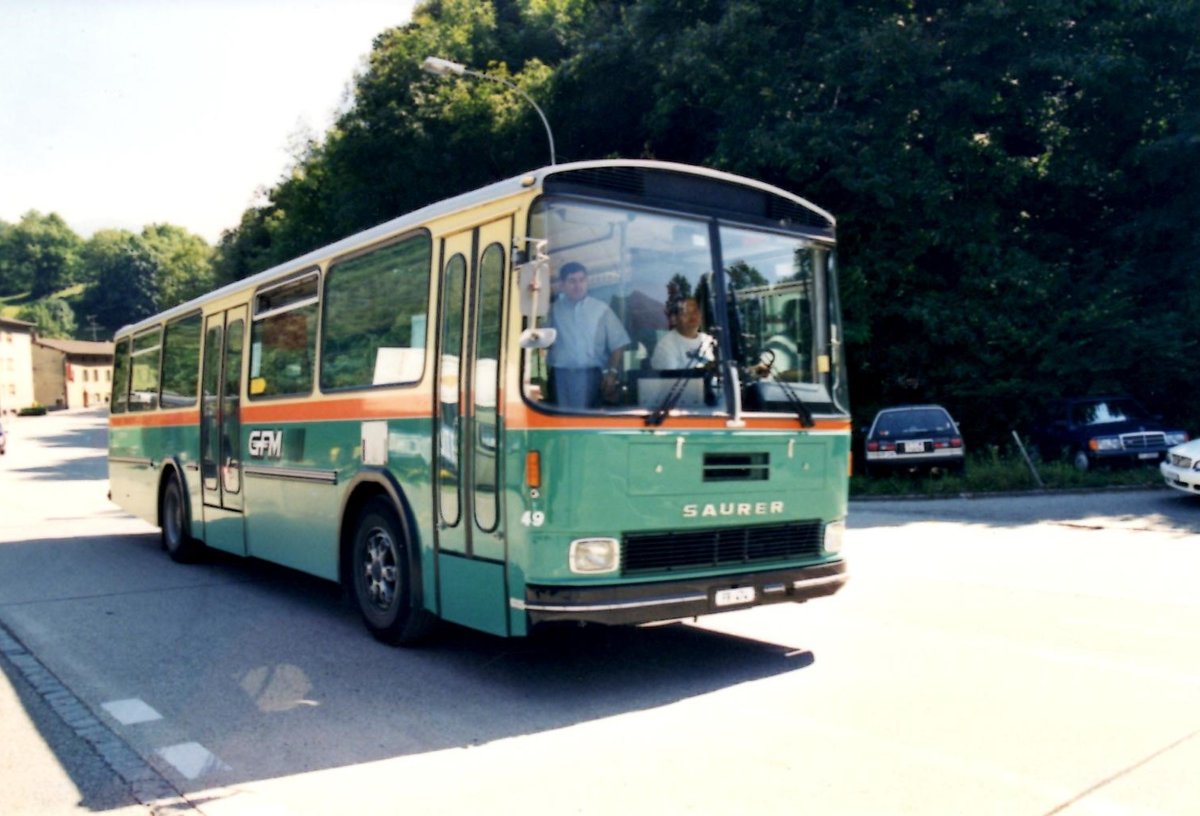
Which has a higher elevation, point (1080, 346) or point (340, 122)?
point (340, 122)

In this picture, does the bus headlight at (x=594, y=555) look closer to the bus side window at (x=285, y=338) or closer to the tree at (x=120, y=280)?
the bus side window at (x=285, y=338)

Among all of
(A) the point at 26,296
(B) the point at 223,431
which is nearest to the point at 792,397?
(B) the point at 223,431

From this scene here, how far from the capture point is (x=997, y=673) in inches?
263

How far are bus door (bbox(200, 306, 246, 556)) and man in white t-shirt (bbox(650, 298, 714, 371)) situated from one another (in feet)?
18.0

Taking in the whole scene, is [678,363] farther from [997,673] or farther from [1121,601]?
[1121,601]

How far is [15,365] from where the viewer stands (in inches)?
4321

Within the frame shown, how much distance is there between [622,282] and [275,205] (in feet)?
193

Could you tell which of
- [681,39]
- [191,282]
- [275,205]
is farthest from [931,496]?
[191,282]

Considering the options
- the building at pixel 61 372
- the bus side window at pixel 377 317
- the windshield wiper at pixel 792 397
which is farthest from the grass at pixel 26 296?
the windshield wiper at pixel 792 397

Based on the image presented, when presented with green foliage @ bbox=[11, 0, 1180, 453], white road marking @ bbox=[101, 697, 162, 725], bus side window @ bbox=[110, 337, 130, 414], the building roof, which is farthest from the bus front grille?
the building roof

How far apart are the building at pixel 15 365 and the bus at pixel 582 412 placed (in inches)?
4142

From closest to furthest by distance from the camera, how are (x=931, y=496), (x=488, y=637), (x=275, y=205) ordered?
1. (x=488, y=637)
2. (x=931, y=496)
3. (x=275, y=205)

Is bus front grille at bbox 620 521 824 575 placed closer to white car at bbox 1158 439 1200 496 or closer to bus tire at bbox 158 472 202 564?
bus tire at bbox 158 472 202 564

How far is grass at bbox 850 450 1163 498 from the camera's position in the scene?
64.1 feet
